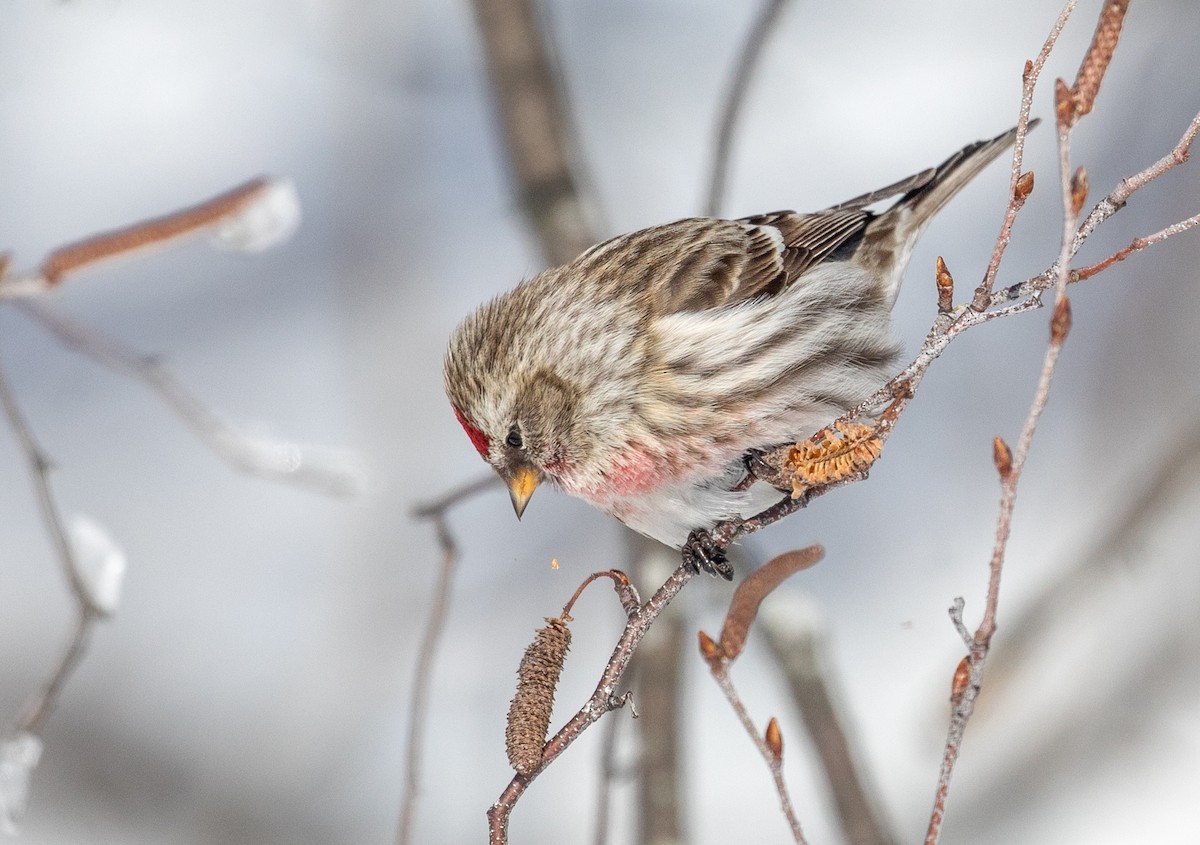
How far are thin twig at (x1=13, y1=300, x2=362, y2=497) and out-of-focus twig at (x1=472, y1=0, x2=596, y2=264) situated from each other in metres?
0.93

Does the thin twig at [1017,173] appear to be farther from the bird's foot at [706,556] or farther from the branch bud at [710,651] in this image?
the bird's foot at [706,556]

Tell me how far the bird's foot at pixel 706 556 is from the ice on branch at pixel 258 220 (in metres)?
0.90

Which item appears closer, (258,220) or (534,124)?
(258,220)

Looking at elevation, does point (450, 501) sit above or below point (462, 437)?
below

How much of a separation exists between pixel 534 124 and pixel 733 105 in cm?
72

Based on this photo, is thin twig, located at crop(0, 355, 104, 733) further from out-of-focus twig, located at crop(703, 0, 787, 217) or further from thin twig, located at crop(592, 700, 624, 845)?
out-of-focus twig, located at crop(703, 0, 787, 217)

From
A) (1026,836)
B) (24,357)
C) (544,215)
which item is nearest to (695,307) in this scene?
(544,215)

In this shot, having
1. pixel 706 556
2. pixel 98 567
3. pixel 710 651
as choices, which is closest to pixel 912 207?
pixel 706 556

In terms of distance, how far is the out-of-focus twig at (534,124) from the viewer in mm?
3209

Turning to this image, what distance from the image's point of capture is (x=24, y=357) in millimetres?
3953

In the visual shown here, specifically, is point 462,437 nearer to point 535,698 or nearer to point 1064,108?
point 535,698

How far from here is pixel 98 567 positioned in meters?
2.07

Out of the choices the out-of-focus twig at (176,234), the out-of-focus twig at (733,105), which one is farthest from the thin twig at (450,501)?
the out-of-focus twig at (733,105)

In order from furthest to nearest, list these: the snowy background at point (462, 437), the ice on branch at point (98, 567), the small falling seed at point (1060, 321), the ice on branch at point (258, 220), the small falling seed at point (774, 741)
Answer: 1. the snowy background at point (462, 437)
2. the ice on branch at point (98, 567)
3. the ice on branch at point (258, 220)
4. the small falling seed at point (774, 741)
5. the small falling seed at point (1060, 321)
